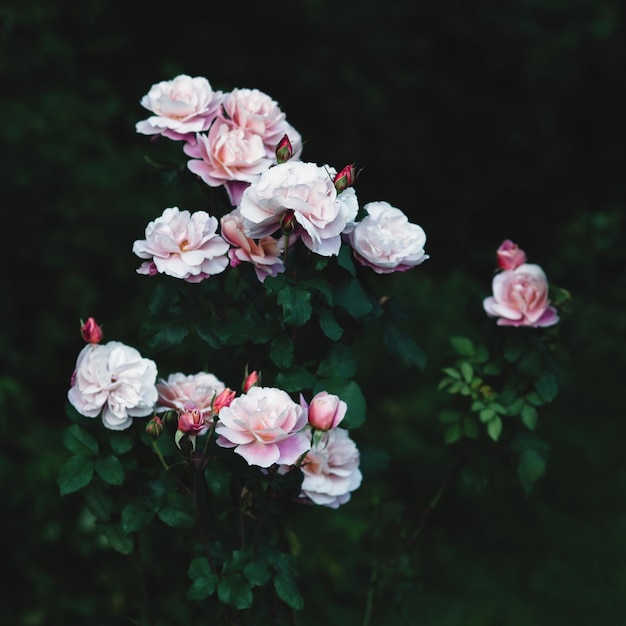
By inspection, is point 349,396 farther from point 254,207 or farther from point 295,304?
point 254,207

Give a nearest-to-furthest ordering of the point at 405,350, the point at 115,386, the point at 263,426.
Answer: the point at 263,426 → the point at 115,386 → the point at 405,350

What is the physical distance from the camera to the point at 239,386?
1589mm

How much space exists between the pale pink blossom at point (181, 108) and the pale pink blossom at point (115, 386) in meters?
0.38

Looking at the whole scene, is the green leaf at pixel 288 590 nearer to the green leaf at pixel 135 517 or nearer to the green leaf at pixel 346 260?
the green leaf at pixel 135 517

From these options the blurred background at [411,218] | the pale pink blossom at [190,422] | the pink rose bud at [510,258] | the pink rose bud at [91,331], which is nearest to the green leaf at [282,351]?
the pale pink blossom at [190,422]

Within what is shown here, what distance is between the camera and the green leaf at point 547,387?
1.72 meters

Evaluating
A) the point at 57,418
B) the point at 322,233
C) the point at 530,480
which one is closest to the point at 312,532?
the point at 57,418

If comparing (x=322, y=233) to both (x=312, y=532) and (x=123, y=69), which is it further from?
(x=123, y=69)

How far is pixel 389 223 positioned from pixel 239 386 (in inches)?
15.3

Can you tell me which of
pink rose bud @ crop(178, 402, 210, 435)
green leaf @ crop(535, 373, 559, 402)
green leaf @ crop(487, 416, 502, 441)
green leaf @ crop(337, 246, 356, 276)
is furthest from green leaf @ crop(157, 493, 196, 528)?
green leaf @ crop(535, 373, 559, 402)

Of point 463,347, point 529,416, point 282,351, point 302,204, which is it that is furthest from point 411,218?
point 302,204

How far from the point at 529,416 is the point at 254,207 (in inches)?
28.0

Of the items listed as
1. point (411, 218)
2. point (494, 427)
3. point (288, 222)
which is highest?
point (288, 222)

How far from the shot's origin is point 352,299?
1494 mm
